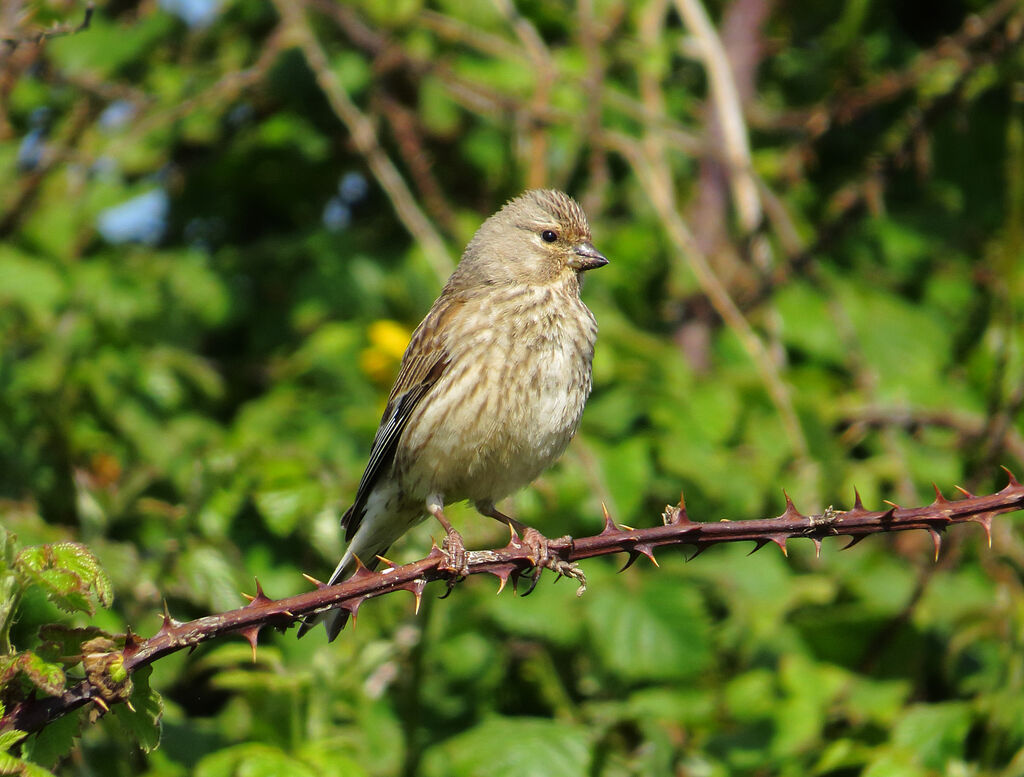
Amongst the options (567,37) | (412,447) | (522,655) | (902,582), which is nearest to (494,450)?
(412,447)

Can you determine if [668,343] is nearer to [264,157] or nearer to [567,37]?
[567,37]

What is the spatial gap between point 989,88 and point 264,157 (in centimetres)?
353

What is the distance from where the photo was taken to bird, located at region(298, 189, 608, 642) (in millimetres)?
4102

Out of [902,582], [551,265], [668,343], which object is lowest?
[902,582]

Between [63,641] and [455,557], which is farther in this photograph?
[455,557]

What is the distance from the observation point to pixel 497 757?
3916mm

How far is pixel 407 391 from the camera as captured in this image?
176 inches

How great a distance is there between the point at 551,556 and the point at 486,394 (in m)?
0.89

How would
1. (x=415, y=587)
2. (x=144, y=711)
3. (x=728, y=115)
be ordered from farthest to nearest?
1. (x=728, y=115)
2. (x=415, y=587)
3. (x=144, y=711)

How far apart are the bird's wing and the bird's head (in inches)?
8.6

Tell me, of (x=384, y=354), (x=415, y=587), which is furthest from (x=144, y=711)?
(x=384, y=354)

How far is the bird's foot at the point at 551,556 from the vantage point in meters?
3.17

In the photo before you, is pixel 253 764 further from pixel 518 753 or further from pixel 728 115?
pixel 728 115

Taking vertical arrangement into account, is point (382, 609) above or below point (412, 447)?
below
